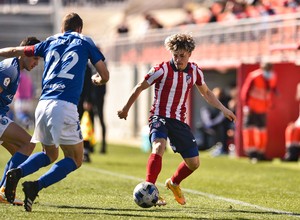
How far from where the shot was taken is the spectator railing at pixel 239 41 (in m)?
18.7

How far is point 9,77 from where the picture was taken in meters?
10.4

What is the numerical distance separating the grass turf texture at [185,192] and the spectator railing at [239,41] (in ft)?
7.43

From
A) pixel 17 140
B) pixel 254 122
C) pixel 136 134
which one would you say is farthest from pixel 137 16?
pixel 17 140

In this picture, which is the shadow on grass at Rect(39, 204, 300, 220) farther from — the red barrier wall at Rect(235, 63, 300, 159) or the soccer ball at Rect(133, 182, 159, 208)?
the red barrier wall at Rect(235, 63, 300, 159)

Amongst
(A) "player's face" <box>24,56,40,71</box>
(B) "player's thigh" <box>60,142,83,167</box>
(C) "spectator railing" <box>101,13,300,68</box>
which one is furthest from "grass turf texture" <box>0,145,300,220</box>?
(C) "spectator railing" <box>101,13,300,68</box>

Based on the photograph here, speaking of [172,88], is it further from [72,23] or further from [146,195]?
[72,23]

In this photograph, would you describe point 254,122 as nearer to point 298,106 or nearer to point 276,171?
point 298,106

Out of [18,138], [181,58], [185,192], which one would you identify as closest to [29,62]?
[18,138]

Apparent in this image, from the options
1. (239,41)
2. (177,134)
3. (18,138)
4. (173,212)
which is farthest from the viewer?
(239,41)

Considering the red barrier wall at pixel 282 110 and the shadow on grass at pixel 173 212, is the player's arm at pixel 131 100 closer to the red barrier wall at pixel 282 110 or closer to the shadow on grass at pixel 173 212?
the shadow on grass at pixel 173 212

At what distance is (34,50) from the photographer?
389 inches

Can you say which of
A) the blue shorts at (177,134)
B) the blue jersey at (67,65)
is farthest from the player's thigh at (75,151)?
the blue shorts at (177,134)

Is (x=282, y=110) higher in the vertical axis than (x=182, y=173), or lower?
lower

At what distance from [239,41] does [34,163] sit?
454 inches
